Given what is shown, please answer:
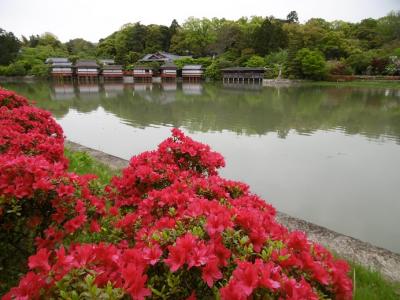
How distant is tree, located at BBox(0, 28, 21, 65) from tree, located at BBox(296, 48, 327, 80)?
134 feet

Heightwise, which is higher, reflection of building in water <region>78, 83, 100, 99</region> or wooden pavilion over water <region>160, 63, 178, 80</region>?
wooden pavilion over water <region>160, 63, 178, 80</region>

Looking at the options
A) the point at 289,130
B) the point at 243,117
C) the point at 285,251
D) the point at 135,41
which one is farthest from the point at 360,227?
the point at 135,41

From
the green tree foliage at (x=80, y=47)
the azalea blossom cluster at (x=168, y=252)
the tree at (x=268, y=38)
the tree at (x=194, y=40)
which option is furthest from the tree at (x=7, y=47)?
the azalea blossom cluster at (x=168, y=252)

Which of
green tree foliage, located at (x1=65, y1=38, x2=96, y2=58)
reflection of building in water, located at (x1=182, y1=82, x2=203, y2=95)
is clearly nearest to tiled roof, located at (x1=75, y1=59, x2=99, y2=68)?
reflection of building in water, located at (x1=182, y1=82, x2=203, y2=95)

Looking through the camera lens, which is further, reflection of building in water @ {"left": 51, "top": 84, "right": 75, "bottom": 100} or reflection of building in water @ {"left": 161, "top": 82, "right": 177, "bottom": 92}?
reflection of building in water @ {"left": 161, "top": 82, "right": 177, "bottom": 92}

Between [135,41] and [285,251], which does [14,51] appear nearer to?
[135,41]

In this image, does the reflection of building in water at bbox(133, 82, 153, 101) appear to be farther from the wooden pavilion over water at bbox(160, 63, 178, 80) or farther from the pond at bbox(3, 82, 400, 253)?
the wooden pavilion over water at bbox(160, 63, 178, 80)

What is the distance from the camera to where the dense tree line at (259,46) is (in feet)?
139

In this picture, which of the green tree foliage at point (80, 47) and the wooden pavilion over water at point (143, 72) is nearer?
the wooden pavilion over water at point (143, 72)

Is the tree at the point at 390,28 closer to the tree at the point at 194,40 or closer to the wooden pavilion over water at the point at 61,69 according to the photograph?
the tree at the point at 194,40

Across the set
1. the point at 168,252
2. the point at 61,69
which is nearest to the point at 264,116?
the point at 168,252

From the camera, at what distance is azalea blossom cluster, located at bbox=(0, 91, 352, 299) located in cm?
122

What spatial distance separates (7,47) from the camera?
1825 inches

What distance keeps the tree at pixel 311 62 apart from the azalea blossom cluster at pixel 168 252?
136 ft
